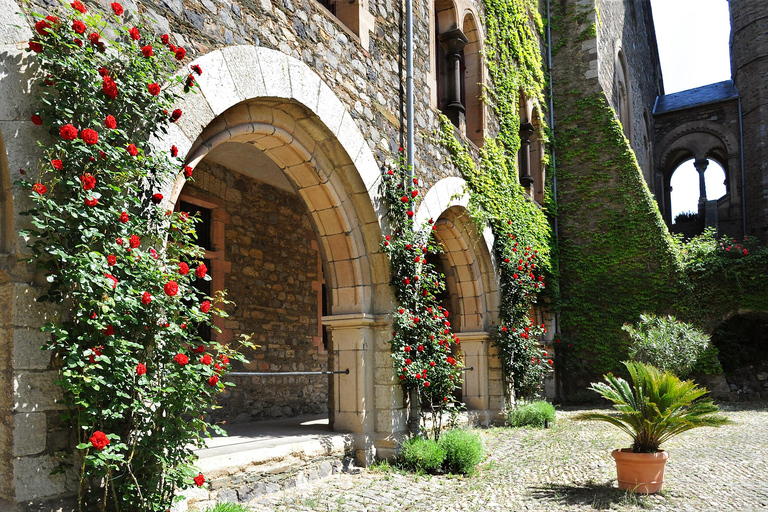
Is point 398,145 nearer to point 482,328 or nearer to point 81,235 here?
point 482,328

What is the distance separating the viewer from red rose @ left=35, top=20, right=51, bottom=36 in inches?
112

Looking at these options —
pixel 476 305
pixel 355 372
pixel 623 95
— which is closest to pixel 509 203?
pixel 476 305

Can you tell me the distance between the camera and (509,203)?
9.19 metres

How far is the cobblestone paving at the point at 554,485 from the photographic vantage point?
14.0 feet

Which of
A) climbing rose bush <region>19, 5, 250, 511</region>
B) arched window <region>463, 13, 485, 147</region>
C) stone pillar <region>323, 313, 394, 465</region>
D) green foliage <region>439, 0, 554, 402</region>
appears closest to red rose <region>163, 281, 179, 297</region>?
climbing rose bush <region>19, 5, 250, 511</region>

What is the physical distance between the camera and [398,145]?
251 inches

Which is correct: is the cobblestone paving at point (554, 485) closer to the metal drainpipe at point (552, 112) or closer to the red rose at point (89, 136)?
the red rose at point (89, 136)

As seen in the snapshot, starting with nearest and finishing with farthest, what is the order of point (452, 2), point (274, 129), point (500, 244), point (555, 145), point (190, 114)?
point (190, 114) → point (274, 129) → point (452, 2) → point (500, 244) → point (555, 145)

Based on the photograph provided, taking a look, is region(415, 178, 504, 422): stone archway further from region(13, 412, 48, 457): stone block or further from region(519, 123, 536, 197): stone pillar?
region(13, 412, 48, 457): stone block

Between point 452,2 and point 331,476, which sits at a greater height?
point 452,2

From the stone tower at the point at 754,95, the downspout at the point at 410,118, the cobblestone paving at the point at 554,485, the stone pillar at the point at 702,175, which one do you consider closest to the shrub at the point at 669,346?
the cobblestone paving at the point at 554,485

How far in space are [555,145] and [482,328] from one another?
5.47 m

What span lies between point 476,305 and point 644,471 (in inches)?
161

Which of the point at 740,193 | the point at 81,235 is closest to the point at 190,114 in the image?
the point at 81,235
